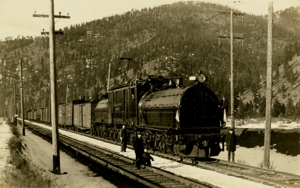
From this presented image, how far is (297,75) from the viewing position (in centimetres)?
6475

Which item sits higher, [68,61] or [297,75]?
[68,61]

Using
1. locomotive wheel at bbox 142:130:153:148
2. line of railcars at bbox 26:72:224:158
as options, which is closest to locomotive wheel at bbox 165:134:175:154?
line of railcars at bbox 26:72:224:158

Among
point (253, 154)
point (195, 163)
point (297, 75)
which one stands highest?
point (297, 75)

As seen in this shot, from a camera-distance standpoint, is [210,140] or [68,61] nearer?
[210,140]

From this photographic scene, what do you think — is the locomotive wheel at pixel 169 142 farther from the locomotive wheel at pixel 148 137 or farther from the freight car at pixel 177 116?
the locomotive wheel at pixel 148 137

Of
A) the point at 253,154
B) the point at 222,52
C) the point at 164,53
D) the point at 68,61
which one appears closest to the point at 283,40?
the point at 222,52

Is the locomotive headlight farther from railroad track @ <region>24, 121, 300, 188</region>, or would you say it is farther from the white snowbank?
the white snowbank

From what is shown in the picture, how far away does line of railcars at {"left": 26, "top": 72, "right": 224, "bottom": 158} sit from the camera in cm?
1620

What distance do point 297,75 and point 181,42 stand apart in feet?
326

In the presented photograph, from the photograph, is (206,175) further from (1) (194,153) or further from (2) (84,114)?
(2) (84,114)

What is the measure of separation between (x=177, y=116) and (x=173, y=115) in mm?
479

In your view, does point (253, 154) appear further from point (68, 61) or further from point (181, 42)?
point (68, 61)

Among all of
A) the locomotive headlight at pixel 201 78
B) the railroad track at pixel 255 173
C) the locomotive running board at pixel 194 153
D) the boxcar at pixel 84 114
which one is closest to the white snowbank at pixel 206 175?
the railroad track at pixel 255 173

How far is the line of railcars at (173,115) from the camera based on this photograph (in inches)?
638
